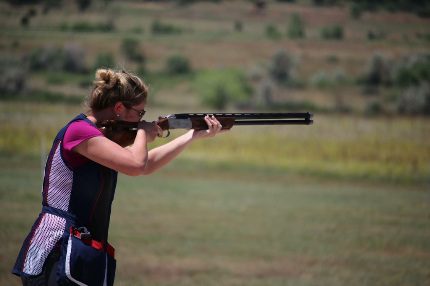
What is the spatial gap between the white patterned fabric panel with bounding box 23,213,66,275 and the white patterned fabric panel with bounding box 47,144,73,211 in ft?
0.22

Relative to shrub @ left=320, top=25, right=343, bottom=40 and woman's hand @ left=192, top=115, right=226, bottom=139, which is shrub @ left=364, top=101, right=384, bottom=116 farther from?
woman's hand @ left=192, top=115, right=226, bottom=139

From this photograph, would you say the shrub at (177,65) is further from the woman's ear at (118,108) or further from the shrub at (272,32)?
the woman's ear at (118,108)

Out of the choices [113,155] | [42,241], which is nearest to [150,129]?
[113,155]

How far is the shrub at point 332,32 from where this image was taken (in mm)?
36688

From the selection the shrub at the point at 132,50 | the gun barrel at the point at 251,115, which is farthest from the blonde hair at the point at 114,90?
the shrub at the point at 132,50

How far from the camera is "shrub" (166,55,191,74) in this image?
37.8 m

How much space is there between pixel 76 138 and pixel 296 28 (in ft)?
114

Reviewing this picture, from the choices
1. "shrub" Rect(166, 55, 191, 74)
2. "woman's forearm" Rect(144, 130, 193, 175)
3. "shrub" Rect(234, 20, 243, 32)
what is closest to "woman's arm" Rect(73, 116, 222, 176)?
"woman's forearm" Rect(144, 130, 193, 175)

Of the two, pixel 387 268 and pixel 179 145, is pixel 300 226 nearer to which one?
pixel 387 268

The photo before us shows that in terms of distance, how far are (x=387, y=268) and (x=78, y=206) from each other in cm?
797

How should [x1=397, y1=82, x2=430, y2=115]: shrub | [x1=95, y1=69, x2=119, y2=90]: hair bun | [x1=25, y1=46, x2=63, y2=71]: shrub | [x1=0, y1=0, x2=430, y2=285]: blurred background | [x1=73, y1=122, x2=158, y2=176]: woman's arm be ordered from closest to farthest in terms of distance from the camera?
[x1=73, y1=122, x2=158, y2=176]: woman's arm → [x1=95, y1=69, x2=119, y2=90]: hair bun → [x1=0, y1=0, x2=430, y2=285]: blurred background → [x1=397, y1=82, x2=430, y2=115]: shrub → [x1=25, y1=46, x2=63, y2=71]: shrub

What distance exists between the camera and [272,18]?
38562 mm

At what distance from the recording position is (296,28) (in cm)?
3831

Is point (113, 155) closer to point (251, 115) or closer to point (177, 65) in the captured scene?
point (251, 115)
